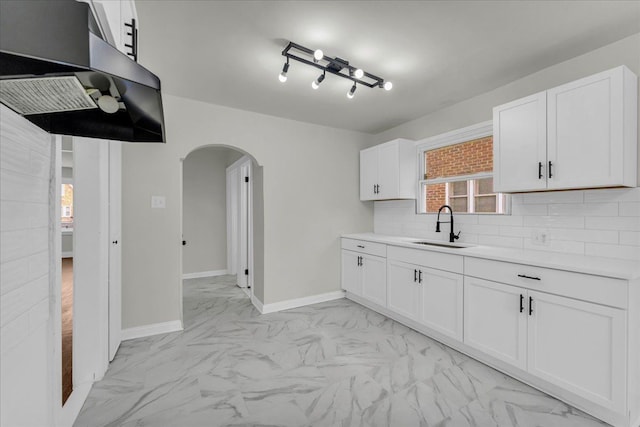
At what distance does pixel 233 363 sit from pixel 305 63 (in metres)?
2.57

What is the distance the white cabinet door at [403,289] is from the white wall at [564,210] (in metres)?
0.71

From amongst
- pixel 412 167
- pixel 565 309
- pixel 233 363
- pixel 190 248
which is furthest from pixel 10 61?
pixel 190 248

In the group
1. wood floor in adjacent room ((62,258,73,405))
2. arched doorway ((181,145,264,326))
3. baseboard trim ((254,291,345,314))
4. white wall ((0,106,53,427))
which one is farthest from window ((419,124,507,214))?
wood floor in adjacent room ((62,258,73,405))

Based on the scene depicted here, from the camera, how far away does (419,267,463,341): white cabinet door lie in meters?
2.48

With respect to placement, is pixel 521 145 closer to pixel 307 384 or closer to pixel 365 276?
pixel 365 276

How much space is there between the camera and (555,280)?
1.87 metres

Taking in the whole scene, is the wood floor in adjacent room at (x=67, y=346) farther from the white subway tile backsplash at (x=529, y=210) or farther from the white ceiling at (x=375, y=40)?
the white subway tile backsplash at (x=529, y=210)

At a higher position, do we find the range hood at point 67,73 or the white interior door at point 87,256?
the range hood at point 67,73

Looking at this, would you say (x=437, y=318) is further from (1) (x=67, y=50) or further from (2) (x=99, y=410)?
(1) (x=67, y=50)

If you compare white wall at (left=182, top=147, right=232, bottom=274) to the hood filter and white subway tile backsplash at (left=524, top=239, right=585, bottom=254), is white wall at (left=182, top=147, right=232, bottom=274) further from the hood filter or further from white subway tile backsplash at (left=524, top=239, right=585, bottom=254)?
white subway tile backsplash at (left=524, top=239, right=585, bottom=254)

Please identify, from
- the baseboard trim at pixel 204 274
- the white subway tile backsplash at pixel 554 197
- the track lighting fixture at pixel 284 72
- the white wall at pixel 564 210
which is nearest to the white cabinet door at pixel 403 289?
the white wall at pixel 564 210

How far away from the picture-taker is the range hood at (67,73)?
0.48 m

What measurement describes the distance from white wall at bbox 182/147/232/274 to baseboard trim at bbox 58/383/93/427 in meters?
3.40

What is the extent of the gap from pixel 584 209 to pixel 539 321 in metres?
1.01
